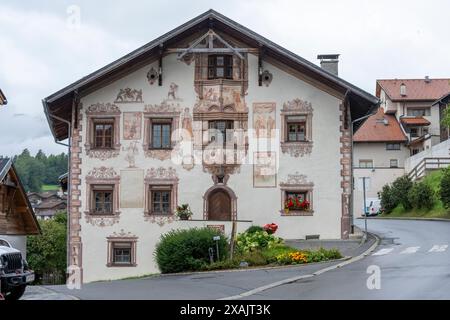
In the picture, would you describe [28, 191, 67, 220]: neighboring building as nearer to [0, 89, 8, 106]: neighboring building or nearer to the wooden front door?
[0, 89, 8, 106]: neighboring building

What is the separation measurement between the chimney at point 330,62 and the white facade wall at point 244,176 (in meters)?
4.71

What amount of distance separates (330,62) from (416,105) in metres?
46.0

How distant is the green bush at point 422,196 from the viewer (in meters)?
48.5

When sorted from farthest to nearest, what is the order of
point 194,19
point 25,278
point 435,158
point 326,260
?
1. point 435,158
2. point 194,19
3. point 326,260
4. point 25,278

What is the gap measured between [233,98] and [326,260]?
334 inches

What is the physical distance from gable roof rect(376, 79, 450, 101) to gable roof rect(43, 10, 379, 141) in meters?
49.2

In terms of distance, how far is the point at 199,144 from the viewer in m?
30.5

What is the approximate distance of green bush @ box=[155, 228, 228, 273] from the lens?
1027 inches

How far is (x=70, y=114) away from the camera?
31.6 m

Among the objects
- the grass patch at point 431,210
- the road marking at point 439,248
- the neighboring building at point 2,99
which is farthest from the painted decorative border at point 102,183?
the grass patch at point 431,210

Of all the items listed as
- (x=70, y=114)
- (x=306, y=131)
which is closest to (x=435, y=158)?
(x=306, y=131)

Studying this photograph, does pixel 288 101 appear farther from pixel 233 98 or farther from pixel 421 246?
pixel 421 246

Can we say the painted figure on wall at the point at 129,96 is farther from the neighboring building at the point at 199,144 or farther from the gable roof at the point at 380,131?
the gable roof at the point at 380,131

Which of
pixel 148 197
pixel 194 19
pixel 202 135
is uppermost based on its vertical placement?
pixel 194 19
